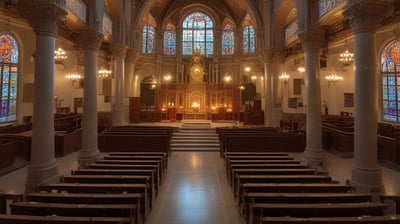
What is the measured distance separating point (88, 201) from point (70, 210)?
498 mm

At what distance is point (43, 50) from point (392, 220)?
360 inches

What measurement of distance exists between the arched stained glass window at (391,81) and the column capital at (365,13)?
1396cm

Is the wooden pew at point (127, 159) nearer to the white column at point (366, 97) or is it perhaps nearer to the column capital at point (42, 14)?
the column capital at point (42, 14)

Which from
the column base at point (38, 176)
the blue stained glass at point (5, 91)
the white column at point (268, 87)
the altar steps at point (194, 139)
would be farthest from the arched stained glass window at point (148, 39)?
the column base at point (38, 176)

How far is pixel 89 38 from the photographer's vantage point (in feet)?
36.7

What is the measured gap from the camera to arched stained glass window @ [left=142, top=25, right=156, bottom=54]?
29922mm

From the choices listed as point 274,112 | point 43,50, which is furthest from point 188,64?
point 43,50

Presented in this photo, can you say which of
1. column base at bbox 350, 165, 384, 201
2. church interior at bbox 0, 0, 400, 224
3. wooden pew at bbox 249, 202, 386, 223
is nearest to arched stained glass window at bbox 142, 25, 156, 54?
church interior at bbox 0, 0, 400, 224

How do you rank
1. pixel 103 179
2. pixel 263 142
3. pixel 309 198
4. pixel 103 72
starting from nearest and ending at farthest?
1. pixel 309 198
2. pixel 103 179
3. pixel 263 142
4. pixel 103 72

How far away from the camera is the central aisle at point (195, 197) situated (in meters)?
6.16

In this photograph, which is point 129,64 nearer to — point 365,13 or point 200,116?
point 200,116

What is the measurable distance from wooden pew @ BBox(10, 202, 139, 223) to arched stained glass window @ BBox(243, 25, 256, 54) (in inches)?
1092

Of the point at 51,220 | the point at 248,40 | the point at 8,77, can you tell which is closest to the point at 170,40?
the point at 248,40

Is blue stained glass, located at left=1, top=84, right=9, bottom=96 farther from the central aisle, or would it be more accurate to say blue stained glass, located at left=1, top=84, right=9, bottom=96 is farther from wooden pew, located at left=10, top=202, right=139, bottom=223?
wooden pew, located at left=10, top=202, right=139, bottom=223
